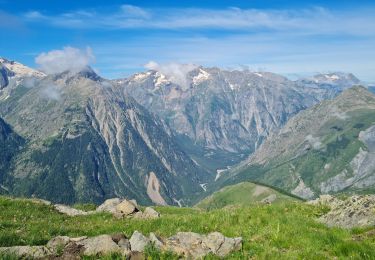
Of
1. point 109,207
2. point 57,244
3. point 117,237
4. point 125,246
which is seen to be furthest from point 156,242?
point 109,207

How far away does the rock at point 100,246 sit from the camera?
52.2 feet

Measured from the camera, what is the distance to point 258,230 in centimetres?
2077

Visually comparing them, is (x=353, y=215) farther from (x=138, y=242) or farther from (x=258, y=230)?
(x=138, y=242)

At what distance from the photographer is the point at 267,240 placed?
749 inches

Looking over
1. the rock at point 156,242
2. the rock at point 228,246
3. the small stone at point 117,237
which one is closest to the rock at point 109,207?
the small stone at point 117,237

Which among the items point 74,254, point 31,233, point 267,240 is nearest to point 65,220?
point 31,233

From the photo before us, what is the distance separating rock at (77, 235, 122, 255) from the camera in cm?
1592

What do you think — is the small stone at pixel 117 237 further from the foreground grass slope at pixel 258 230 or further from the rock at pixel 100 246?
the foreground grass slope at pixel 258 230

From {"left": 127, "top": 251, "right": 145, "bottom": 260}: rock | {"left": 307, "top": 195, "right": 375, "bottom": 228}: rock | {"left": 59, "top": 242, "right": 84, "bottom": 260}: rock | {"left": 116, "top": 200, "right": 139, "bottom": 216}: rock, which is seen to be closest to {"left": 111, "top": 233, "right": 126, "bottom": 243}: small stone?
{"left": 59, "top": 242, "right": 84, "bottom": 260}: rock

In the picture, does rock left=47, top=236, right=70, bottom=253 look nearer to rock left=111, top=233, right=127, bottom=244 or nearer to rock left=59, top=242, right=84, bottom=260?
rock left=59, top=242, right=84, bottom=260

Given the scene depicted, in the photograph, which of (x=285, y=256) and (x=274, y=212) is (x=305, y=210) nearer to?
(x=274, y=212)

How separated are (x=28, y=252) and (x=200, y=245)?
22.2 feet

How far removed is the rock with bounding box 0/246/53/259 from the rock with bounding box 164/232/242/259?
461 centimetres

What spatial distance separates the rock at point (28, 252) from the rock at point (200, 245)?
4615 mm
